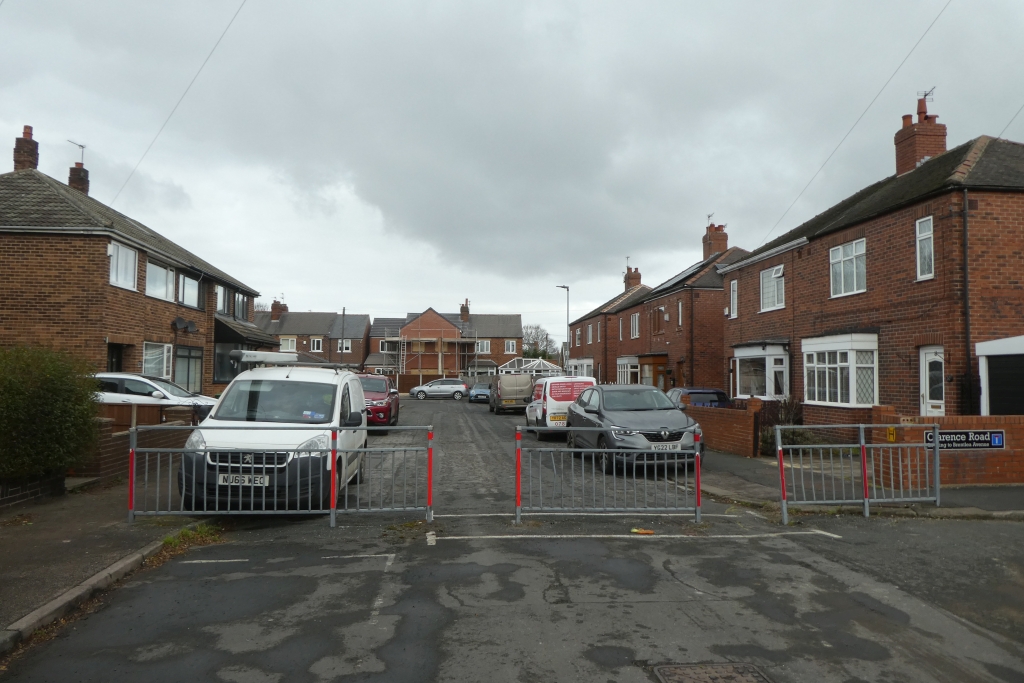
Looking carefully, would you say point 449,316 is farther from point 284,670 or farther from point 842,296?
point 284,670

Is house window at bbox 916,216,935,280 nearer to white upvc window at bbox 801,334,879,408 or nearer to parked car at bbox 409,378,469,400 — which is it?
white upvc window at bbox 801,334,879,408

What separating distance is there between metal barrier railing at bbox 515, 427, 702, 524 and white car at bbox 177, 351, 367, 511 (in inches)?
96.4

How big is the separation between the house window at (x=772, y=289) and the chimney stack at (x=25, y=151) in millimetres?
24852

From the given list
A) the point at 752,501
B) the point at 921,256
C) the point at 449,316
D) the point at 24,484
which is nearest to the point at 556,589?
the point at 752,501

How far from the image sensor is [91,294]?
17531 mm

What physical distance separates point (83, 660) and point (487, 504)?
18.6ft

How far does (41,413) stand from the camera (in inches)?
334

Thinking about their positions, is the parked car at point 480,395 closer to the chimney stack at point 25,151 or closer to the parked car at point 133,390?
the chimney stack at point 25,151

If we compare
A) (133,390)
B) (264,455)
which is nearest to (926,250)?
(264,455)

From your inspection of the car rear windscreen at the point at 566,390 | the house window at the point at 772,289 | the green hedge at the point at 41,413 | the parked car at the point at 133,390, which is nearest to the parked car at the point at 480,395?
the house window at the point at 772,289

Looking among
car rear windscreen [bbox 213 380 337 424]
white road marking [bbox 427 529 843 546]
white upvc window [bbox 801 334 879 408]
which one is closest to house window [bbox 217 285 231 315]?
car rear windscreen [bbox 213 380 337 424]

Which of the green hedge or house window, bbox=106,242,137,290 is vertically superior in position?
house window, bbox=106,242,137,290

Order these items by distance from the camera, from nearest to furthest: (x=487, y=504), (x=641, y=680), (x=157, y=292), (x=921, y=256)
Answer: (x=641, y=680) < (x=487, y=504) < (x=921, y=256) < (x=157, y=292)

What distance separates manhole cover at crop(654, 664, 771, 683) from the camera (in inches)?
160
